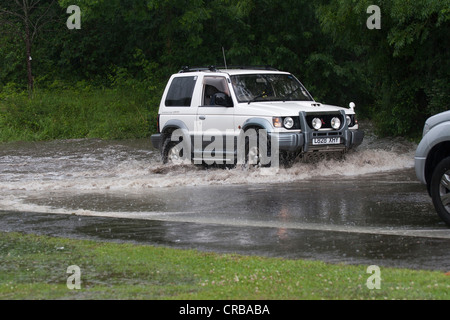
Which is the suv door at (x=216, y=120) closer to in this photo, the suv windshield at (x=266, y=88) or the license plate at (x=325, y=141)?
the suv windshield at (x=266, y=88)

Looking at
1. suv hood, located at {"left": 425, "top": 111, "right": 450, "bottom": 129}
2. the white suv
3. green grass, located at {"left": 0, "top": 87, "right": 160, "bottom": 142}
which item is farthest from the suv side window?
green grass, located at {"left": 0, "top": 87, "right": 160, "bottom": 142}

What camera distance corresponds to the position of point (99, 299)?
5961mm

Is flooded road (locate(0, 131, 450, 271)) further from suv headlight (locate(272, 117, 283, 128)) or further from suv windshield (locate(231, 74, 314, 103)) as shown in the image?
suv windshield (locate(231, 74, 314, 103))

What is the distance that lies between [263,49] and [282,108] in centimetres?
1183

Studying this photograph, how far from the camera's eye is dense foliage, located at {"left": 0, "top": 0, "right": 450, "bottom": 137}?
58.4 ft

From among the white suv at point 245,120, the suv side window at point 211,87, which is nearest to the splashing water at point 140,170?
the white suv at point 245,120

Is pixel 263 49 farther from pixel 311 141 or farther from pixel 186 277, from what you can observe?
pixel 186 277

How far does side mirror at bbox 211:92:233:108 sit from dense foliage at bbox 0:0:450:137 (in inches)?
155

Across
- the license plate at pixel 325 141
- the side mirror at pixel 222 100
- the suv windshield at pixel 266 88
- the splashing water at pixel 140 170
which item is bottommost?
the splashing water at pixel 140 170

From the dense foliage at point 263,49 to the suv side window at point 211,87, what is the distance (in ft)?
12.1

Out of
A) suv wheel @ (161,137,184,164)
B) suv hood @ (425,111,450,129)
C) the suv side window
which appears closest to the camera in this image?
suv hood @ (425,111,450,129)

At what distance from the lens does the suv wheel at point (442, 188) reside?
8617mm

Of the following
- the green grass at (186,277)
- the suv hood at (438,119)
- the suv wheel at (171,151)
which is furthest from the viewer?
the suv wheel at (171,151)

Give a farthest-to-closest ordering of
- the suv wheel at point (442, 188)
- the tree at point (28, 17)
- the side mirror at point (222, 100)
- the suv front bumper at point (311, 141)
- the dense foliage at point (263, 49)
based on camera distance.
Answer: the tree at point (28, 17) → the dense foliage at point (263, 49) → the side mirror at point (222, 100) → the suv front bumper at point (311, 141) → the suv wheel at point (442, 188)
